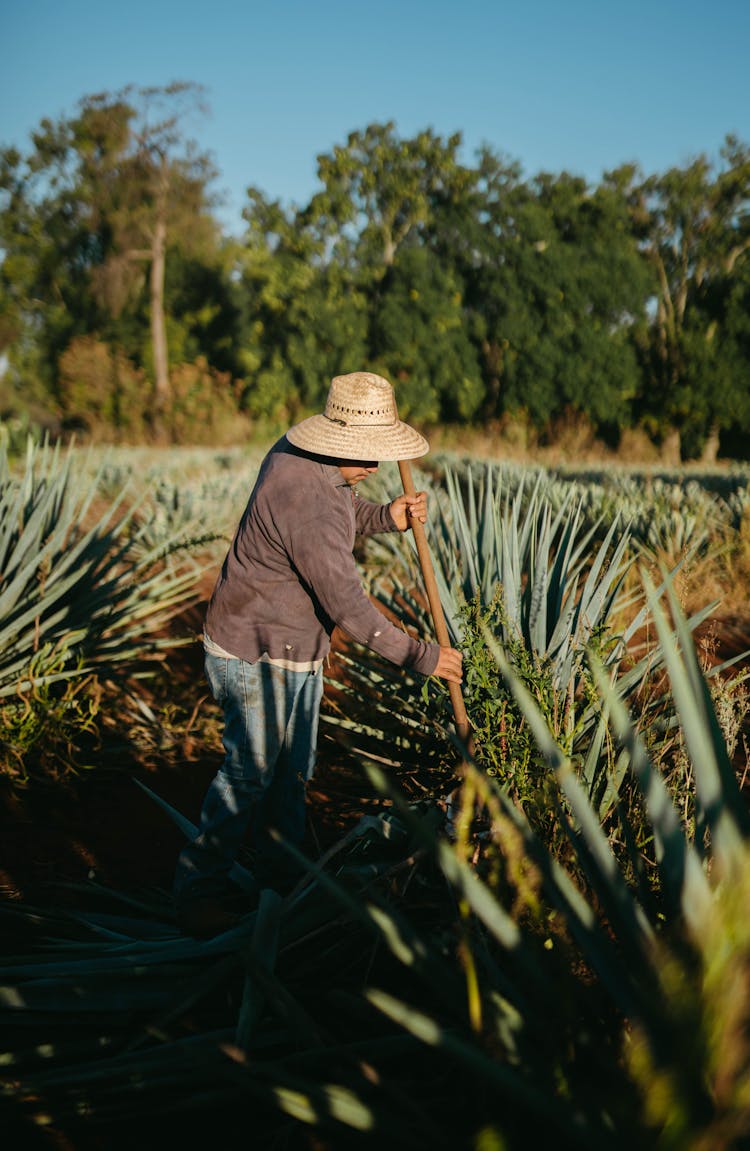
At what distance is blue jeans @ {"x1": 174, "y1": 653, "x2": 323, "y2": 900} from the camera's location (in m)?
2.46

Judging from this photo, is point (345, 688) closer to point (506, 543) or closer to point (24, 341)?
point (506, 543)

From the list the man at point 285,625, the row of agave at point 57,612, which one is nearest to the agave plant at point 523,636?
the man at point 285,625

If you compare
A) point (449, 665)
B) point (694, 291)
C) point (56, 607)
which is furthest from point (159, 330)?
point (449, 665)

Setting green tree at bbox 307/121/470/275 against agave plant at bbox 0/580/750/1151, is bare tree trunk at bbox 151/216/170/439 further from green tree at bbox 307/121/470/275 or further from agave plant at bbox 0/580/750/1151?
agave plant at bbox 0/580/750/1151

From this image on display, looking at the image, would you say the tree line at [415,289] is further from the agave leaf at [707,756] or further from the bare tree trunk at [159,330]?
the agave leaf at [707,756]

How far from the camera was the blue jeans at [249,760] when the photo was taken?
2457mm

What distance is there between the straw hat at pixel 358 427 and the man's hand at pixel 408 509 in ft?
0.60

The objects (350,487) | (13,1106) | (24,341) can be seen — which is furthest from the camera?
(24,341)

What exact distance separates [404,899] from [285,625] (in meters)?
0.89

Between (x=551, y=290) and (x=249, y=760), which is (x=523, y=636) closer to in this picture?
(x=249, y=760)

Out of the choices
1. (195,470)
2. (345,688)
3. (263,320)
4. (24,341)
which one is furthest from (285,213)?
(345,688)

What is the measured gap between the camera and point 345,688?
11.4ft

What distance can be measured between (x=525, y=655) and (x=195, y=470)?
12.3 metres

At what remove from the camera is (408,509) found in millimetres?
2574
